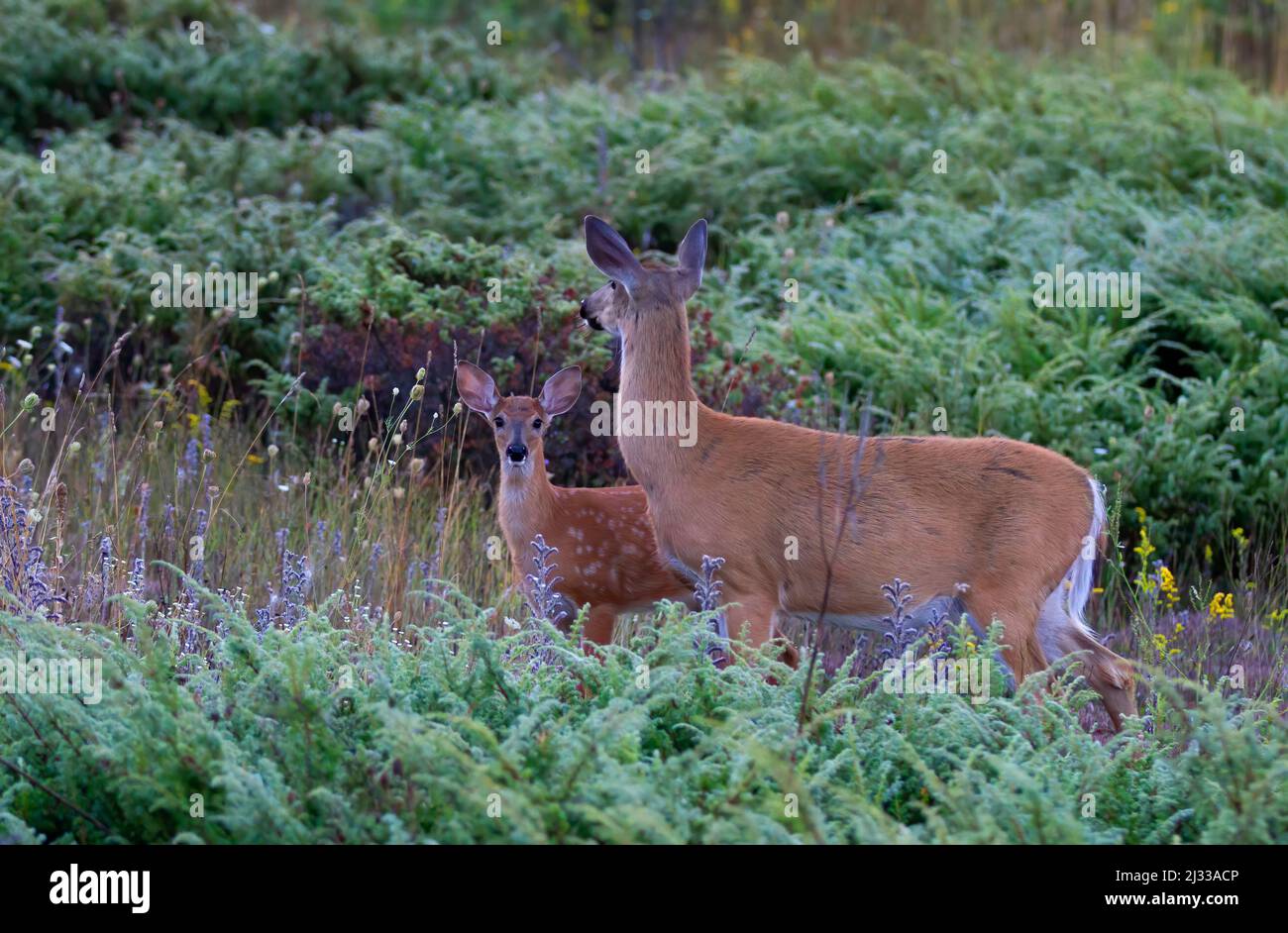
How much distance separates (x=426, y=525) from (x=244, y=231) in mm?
3087

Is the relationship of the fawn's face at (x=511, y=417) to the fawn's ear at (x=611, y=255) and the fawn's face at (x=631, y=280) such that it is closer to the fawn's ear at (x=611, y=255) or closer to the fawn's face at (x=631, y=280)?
the fawn's face at (x=631, y=280)

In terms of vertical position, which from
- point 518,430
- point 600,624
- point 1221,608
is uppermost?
point 518,430

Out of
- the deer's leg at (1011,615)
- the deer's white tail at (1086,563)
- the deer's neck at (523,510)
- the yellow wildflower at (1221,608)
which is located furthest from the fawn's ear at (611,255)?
the yellow wildflower at (1221,608)

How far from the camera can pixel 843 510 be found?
5590mm

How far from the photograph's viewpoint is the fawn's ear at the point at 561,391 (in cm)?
661

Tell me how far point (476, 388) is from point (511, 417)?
18 cm

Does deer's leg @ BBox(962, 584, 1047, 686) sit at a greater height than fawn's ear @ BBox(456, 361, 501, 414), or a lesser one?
lesser

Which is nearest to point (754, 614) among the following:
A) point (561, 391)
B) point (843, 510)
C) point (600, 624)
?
point (843, 510)

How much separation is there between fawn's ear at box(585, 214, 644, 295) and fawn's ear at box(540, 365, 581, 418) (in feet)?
2.61

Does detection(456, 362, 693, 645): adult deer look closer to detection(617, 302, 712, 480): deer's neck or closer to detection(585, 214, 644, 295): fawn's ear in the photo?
detection(617, 302, 712, 480): deer's neck

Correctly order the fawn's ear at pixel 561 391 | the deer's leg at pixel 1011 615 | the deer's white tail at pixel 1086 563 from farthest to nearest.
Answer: the fawn's ear at pixel 561 391 → the deer's white tail at pixel 1086 563 → the deer's leg at pixel 1011 615

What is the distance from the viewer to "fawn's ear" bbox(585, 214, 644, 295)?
18.8ft

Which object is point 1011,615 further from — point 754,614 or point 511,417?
point 511,417

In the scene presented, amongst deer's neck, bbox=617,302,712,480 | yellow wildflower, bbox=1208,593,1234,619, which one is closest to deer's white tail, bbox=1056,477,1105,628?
yellow wildflower, bbox=1208,593,1234,619
